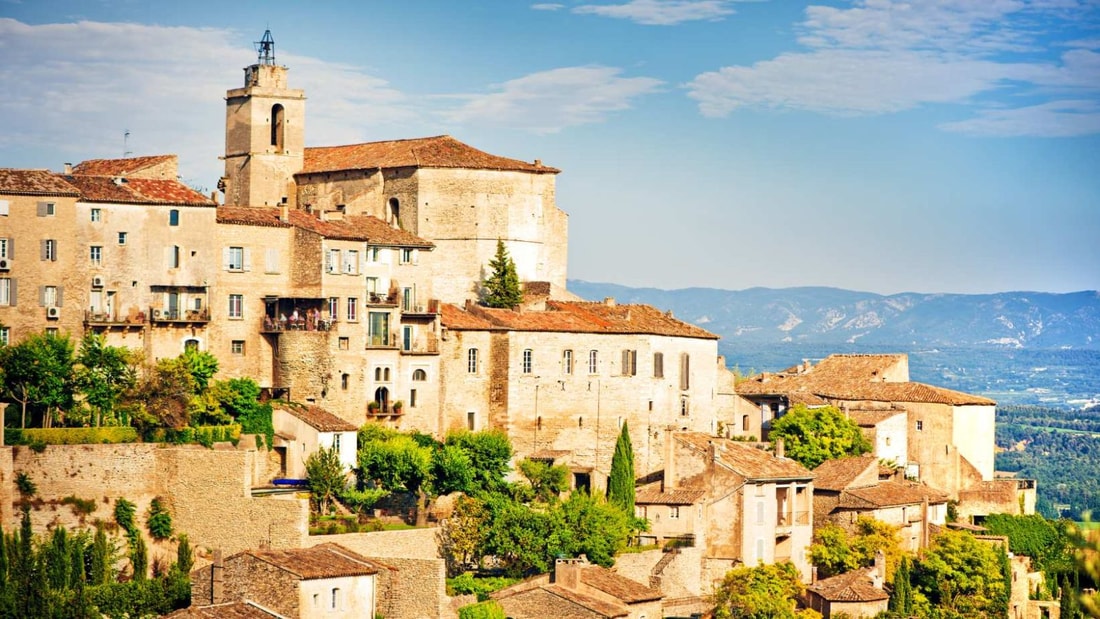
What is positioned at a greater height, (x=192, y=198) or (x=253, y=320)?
(x=192, y=198)

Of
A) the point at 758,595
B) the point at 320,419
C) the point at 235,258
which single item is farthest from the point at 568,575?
the point at 235,258

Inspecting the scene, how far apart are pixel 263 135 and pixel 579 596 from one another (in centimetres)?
2458

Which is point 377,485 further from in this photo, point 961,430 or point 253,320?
point 961,430

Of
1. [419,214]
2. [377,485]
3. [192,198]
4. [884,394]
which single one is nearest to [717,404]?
[884,394]

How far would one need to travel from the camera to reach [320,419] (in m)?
60.4

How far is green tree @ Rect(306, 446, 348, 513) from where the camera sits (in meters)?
58.4

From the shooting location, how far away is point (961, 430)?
81.0m

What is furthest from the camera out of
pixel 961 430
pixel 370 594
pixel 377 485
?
pixel 961 430

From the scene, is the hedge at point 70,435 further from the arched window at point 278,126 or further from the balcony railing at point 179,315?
the arched window at point 278,126

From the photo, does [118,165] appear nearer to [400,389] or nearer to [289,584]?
[400,389]

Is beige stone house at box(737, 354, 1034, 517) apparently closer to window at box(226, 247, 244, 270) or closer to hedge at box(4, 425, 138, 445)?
window at box(226, 247, 244, 270)

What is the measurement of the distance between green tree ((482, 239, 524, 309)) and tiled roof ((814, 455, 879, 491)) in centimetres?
1328

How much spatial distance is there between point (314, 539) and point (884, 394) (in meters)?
34.5

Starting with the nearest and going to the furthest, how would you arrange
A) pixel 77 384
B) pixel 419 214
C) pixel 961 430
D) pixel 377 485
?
pixel 77 384
pixel 377 485
pixel 419 214
pixel 961 430
